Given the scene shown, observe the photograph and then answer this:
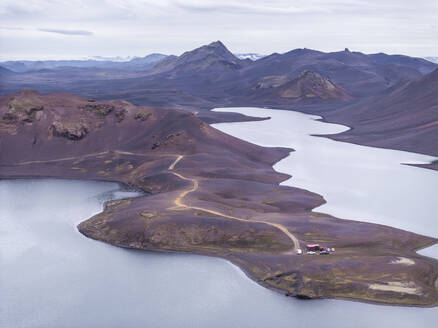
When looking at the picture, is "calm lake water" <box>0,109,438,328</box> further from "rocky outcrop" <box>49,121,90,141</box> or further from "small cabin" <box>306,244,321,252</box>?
"rocky outcrop" <box>49,121,90,141</box>

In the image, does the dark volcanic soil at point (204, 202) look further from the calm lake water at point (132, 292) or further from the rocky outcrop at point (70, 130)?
the calm lake water at point (132, 292)

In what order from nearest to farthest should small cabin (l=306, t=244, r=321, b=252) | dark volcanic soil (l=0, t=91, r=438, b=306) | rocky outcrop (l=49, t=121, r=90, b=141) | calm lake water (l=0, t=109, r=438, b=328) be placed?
calm lake water (l=0, t=109, r=438, b=328) < dark volcanic soil (l=0, t=91, r=438, b=306) < small cabin (l=306, t=244, r=321, b=252) < rocky outcrop (l=49, t=121, r=90, b=141)

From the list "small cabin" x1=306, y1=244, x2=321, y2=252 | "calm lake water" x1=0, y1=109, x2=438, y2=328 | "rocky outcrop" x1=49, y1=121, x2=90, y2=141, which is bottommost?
"calm lake water" x1=0, y1=109, x2=438, y2=328

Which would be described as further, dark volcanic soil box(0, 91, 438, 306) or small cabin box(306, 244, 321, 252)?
small cabin box(306, 244, 321, 252)

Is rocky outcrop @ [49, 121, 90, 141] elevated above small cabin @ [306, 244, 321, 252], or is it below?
above

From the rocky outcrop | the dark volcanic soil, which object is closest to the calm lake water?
the dark volcanic soil

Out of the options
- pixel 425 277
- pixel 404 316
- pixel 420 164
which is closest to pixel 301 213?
pixel 425 277

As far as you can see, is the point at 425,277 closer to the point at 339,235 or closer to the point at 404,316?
the point at 404,316

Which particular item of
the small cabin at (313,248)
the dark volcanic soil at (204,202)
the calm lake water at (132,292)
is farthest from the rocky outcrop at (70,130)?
the small cabin at (313,248)
